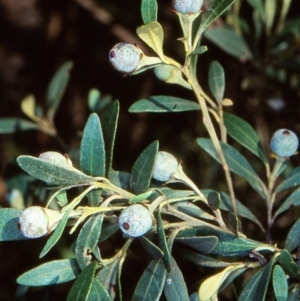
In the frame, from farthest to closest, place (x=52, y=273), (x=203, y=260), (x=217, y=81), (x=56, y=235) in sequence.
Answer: (x=217, y=81), (x=203, y=260), (x=52, y=273), (x=56, y=235)

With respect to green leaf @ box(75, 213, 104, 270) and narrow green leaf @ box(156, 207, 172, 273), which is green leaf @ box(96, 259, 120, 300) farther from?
narrow green leaf @ box(156, 207, 172, 273)

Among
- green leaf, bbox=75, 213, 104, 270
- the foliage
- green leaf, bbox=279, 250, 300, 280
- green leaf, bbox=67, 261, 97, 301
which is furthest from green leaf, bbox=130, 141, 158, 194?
green leaf, bbox=279, 250, 300, 280

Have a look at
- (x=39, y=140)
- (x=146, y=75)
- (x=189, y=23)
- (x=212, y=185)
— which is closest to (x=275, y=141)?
(x=189, y=23)

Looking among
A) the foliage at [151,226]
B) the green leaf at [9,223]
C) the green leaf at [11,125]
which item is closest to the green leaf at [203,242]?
the foliage at [151,226]

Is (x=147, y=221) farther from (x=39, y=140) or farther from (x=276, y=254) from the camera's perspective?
(x=39, y=140)

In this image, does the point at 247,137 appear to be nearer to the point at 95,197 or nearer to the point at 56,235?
the point at 95,197

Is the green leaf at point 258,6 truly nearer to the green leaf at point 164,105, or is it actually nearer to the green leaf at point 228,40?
the green leaf at point 228,40

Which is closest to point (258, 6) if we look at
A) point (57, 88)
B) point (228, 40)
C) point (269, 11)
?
point (269, 11)
